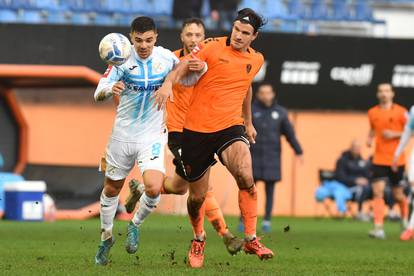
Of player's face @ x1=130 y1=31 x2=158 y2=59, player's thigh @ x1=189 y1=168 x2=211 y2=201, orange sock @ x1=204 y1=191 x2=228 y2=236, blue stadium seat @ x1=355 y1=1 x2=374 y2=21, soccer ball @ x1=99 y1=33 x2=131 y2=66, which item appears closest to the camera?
soccer ball @ x1=99 y1=33 x2=131 y2=66

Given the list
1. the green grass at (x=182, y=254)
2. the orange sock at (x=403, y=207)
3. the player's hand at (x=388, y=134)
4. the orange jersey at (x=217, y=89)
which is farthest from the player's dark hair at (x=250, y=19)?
the orange sock at (x=403, y=207)

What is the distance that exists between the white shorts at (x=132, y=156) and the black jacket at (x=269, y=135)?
9.14 m

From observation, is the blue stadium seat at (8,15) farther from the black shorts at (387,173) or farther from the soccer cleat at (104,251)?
the soccer cleat at (104,251)

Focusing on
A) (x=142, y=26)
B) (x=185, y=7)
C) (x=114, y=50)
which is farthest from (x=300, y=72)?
(x=114, y=50)

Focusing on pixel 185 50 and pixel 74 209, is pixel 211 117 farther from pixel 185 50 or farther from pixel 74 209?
pixel 74 209

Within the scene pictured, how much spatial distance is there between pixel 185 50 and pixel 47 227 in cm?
760

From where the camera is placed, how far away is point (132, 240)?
36.1ft

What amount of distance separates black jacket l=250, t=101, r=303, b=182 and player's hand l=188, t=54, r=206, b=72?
9.33 meters

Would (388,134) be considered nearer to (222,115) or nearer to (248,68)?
Answer: (248,68)

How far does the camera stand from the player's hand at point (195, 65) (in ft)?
35.5

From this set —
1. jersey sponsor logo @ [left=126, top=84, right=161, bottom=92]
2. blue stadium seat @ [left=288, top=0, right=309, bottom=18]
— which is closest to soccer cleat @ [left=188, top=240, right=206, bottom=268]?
jersey sponsor logo @ [left=126, top=84, right=161, bottom=92]

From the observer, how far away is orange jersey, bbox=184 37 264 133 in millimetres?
11023

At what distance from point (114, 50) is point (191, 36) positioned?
7.89 ft

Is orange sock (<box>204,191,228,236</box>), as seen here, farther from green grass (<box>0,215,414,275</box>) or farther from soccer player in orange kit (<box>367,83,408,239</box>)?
soccer player in orange kit (<box>367,83,408,239</box>)
